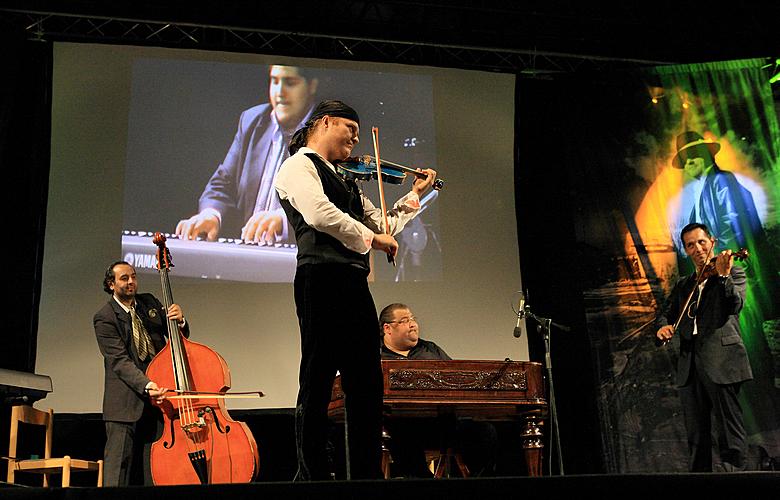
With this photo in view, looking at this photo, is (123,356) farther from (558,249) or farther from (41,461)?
(558,249)

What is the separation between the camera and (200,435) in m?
4.10

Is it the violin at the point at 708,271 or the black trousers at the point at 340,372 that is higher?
the violin at the point at 708,271

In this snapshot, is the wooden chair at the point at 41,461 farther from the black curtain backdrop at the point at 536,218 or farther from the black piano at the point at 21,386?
the black curtain backdrop at the point at 536,218

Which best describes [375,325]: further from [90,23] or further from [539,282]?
[90,23]

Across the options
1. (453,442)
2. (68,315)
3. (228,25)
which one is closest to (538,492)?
(453,442)

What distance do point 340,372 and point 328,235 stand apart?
18.0 inches

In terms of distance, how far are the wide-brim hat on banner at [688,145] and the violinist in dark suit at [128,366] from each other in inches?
156

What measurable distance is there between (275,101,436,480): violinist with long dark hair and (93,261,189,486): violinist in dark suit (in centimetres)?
189

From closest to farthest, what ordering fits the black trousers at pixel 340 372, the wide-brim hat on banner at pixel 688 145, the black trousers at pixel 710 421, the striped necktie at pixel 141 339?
the black trousers at pixel 340 372 → the striped necktie at pixel 141 339 → the black trousers at pixel 710 421 → the wide-brim hat on banner at pixel 688 145

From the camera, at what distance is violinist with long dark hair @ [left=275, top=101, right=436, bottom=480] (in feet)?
8.57

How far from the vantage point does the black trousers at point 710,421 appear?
201 inches

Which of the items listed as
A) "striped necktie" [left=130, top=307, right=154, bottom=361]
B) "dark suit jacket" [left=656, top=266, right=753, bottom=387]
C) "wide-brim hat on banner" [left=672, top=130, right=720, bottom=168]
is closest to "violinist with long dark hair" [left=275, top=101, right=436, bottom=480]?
"striped necktie" [left=130, top=307, right=154, bottom=361]

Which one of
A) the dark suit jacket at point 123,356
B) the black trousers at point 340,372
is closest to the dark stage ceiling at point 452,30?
the dark suit jacket at point 123,356

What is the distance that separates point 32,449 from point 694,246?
186 inches
